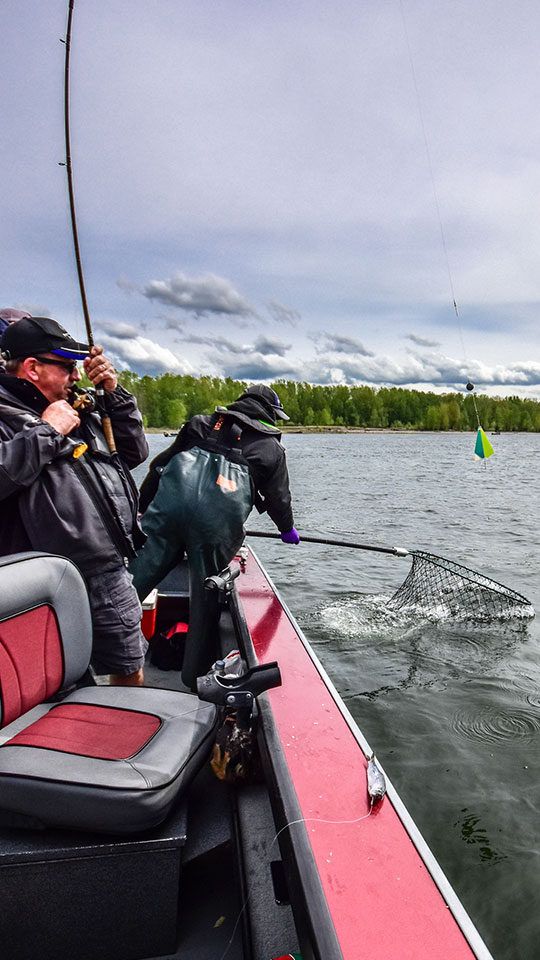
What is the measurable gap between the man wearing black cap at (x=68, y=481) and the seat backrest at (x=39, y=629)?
0.64 ft

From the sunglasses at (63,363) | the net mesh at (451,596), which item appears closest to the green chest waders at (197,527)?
the sunglasses at (63,363)

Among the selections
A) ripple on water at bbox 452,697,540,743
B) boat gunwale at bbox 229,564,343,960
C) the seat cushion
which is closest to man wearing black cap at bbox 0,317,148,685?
the seat cushion

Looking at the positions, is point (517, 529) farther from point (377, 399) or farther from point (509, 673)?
point (377, 399)

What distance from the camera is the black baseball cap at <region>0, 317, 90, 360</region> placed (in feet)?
7.48

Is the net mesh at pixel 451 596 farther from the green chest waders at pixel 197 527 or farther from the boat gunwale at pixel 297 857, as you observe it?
the boat gunwale at pixel 297 857

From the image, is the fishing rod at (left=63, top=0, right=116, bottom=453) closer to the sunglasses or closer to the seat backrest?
the sunglasses

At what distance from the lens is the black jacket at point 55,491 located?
2.08 meters

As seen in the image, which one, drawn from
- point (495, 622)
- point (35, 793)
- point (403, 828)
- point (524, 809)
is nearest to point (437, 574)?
point (495, 622)

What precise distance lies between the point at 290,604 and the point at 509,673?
2.95m

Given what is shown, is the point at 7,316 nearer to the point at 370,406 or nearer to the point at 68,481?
the point at 68,481

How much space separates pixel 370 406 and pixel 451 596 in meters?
112

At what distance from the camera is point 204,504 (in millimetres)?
3391

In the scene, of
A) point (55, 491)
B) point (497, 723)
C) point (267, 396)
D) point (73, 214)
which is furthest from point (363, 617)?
point (73, 214)

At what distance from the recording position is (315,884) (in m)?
1.37
